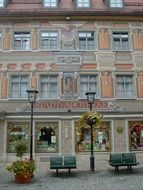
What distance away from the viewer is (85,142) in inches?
846

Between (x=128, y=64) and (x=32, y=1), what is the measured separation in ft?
27.2

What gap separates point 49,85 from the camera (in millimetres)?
22000

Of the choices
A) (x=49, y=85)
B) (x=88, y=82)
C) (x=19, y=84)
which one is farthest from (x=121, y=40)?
(x=19, y=84)

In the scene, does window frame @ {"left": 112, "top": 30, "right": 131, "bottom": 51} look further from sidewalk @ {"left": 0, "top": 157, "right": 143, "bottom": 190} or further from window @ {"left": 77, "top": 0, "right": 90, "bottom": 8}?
sidewalk @ {"left": 0, "top": 157, "right": 143, "bottom": 190}

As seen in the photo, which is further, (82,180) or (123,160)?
(123,160)

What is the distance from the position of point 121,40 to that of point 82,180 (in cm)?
1241

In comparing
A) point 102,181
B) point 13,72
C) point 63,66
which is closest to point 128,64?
point 63,66

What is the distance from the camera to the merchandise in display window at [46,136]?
21312mm

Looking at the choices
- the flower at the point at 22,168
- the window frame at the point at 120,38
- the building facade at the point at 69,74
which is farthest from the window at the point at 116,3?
the flower at the point at 22,168

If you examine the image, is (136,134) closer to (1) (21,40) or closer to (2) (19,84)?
(2) (19,84)

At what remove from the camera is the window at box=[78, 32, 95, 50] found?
22.6m

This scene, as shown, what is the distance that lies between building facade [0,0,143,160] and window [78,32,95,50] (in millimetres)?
68

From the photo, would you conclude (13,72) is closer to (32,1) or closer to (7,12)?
(7,12)

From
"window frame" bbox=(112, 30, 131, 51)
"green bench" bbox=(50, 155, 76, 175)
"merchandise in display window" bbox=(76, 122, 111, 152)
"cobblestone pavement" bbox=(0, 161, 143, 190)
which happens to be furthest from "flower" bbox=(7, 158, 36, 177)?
"window frame" bbox=(112, 30, 131, 51)
